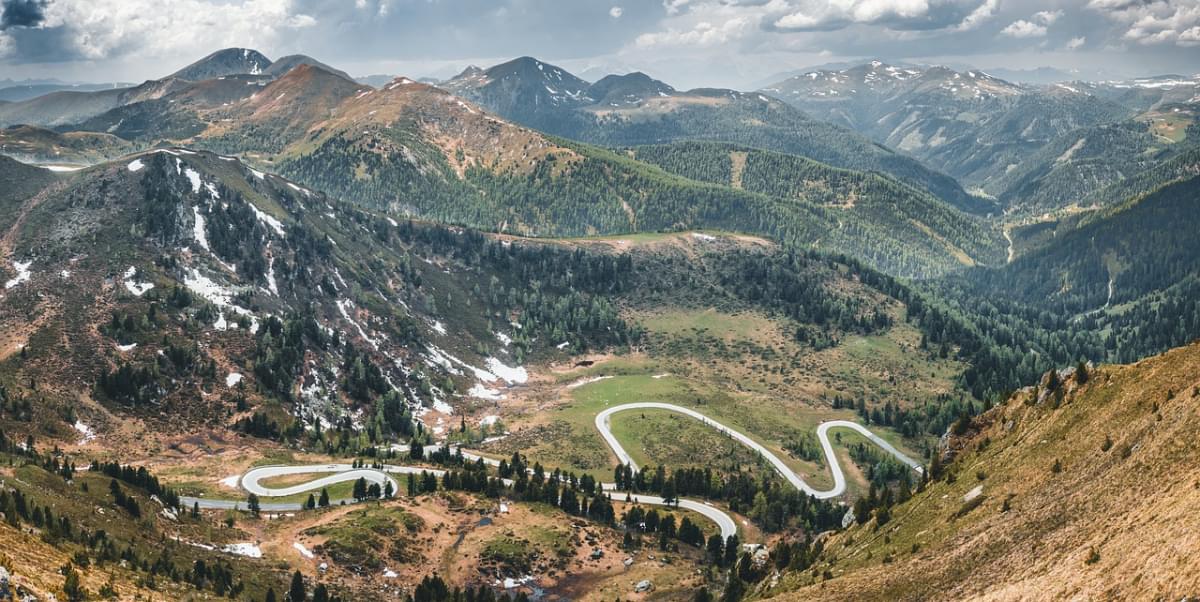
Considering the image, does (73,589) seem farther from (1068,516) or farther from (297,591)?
(1068,516)

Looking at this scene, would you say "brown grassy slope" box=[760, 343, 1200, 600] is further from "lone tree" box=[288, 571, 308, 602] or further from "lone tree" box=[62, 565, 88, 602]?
"lone tree" box=[62, 565, 88, 602]

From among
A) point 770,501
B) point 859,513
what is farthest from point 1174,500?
point 770,501

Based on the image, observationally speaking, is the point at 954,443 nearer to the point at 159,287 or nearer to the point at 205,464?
the point at 205,464

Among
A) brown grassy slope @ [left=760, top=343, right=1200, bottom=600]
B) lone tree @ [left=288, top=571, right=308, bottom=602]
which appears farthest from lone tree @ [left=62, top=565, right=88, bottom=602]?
brown grassy slope @ [left=760, top=343, right=1200, bottom=600]

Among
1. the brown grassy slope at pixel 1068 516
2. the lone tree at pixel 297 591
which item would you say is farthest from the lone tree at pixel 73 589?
the brown grassy slope at pixel 1068 516

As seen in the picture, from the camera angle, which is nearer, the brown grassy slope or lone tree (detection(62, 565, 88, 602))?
the brown grassy slope

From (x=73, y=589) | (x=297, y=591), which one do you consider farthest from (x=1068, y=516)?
(x=297, y=591)

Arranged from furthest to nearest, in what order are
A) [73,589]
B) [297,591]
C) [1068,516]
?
1. [297,591]
2. [1068,516]
3. [73,589]

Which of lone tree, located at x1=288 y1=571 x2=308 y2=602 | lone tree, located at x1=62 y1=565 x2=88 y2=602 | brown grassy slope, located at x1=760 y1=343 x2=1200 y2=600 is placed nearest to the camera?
brown grassy slope, located at x1=760 y1=343 x2=1200 y2=600
